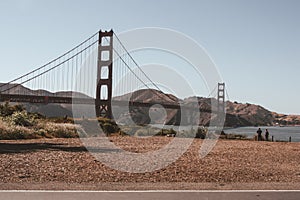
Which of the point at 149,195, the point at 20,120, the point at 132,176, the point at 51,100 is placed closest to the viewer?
the point at 149,195

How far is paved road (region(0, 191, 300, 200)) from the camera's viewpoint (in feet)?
21.8

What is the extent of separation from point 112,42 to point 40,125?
2059 cm

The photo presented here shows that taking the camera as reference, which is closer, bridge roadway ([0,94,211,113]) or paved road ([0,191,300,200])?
paved road ([0,191,300,200])

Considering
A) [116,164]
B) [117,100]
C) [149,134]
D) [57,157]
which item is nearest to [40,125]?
[149,134]

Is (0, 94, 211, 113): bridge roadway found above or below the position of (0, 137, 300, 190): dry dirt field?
above

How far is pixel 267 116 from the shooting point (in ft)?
490

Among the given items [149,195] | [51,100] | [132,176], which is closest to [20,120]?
[51,100]

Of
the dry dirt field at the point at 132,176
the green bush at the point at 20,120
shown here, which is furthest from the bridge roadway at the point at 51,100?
the dry dirt field at the point at 132,176

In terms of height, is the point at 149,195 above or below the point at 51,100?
below

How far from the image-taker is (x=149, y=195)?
22.7 ft

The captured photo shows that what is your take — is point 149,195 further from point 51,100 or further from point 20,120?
point 51,100

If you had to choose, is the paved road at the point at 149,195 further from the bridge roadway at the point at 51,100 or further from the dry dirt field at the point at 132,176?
the bridge roadway at the point at 51,100

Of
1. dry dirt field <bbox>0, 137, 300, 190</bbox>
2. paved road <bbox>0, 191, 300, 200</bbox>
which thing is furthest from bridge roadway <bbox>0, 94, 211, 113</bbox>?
paved road <bbox>0, 191, 300, 200</bbox>

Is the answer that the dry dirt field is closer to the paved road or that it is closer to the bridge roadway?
the paved road
